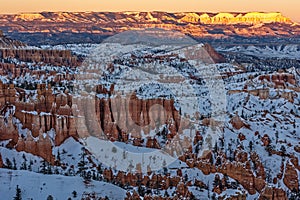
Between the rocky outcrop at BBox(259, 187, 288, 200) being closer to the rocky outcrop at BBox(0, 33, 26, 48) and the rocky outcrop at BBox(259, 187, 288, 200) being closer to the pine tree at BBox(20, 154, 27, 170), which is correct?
the pine tree at BBox(20, 154, 27, 170)

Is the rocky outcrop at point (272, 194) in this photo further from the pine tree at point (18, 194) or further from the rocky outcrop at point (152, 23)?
the rocky outcrop at point (152, 23)

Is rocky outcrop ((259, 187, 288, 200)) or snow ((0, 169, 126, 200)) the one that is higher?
snow ((0, 169, 126, 200))

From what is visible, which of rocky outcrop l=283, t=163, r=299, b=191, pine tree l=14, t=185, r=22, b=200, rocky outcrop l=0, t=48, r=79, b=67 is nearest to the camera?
pine tree l=14, t=185, r=22, b=200

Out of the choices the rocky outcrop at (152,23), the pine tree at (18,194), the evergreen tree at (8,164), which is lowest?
the rocky outcrop at (152,23)

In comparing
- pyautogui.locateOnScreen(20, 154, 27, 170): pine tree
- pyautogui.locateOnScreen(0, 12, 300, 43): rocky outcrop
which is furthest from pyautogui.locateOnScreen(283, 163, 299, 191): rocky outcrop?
pyautogui.locateOnScreen(0, 12, 300, 43): rocky outcrop

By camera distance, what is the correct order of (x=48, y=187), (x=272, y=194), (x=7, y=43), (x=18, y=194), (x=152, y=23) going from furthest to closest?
(x=152, y=23)
(x=7, y=43)
(x=272, y=194)
(x=48, y=187)
(x=18, y=194)

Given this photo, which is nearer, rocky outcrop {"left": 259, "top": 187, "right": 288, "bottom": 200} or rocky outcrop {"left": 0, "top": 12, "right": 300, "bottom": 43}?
rocky outcrop {"left": 259, "top": 187, "right": 288, "bottom": 200}

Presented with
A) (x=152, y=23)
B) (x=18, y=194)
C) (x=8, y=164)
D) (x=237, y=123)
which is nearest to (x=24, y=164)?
(x=8, y=164)

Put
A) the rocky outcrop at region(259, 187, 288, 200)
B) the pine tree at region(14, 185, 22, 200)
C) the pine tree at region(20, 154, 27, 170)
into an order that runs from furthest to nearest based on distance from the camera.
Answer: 1. the pine tree at region(20, 154, 27, 170)
2. the rocky outcrop at region(259, 187, 288, 200)
3. the pine tree at region(14, 185, 22, 200)

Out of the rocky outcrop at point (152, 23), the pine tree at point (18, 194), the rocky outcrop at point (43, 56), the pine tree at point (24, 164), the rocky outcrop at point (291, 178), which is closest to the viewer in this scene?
the pine tree at point (18, 194)

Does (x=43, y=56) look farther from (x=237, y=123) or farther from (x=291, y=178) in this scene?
(x=291, y=178)

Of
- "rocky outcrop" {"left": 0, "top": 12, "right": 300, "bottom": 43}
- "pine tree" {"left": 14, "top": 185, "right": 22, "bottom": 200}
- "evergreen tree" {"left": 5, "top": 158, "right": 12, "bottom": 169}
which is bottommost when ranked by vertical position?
"rocky outcrop" {"left": 0, "top": 12, "right": 300, "bottom": 43}

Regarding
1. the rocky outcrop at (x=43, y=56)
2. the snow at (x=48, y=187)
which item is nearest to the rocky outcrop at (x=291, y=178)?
the snow at (x=48, y=187)
